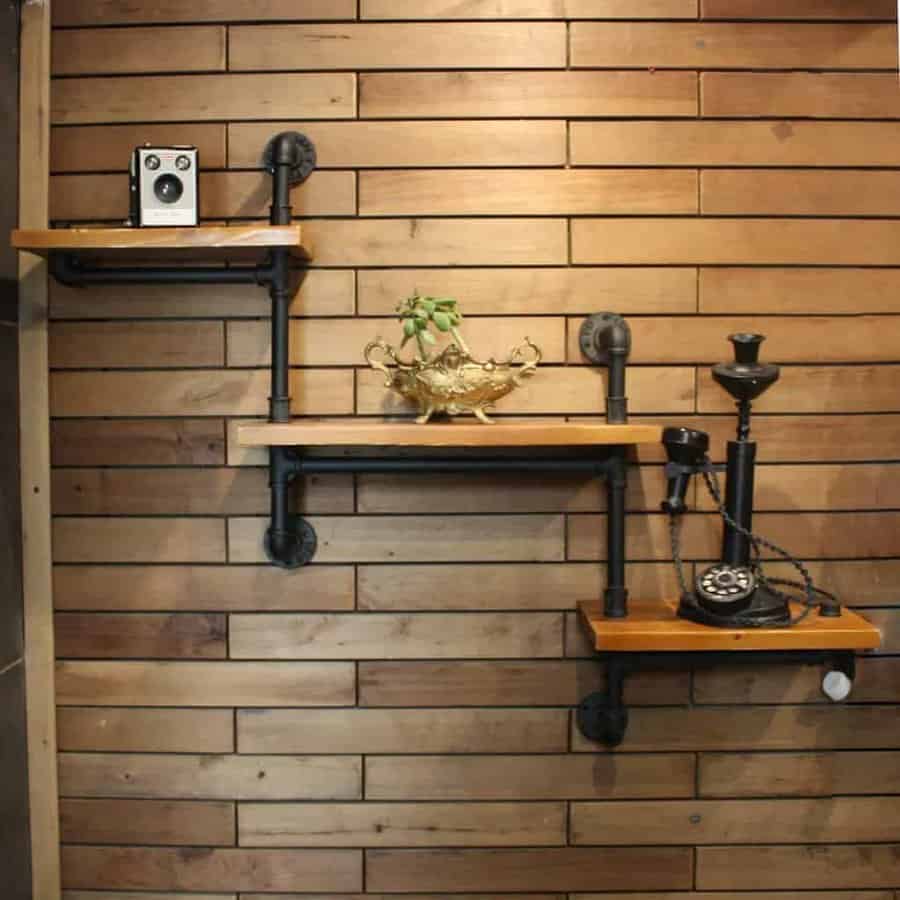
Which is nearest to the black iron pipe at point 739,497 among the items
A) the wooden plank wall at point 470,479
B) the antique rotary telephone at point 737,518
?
the antique rotary telephone at point 737,518

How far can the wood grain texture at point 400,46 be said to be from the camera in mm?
2006

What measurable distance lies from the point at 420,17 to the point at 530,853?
1.93 metres

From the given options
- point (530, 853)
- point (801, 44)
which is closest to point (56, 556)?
point (530, 853)

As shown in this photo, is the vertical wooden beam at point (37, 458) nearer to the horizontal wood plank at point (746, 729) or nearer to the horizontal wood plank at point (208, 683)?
the horizontal wood plank at point (208, 683)

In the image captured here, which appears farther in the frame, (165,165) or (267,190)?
(267,190)

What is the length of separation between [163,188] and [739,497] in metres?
1.38

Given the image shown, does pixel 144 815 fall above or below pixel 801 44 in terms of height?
below

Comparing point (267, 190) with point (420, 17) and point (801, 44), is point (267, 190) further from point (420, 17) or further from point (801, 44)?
point (801, 44)

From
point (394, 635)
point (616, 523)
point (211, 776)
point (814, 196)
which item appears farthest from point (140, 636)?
point (814, 196)

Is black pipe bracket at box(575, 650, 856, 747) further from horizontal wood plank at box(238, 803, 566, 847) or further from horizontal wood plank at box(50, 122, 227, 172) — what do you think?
horizontal wood plank at box(50, 122, 227, 172)

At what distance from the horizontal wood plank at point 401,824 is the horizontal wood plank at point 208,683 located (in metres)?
0.25

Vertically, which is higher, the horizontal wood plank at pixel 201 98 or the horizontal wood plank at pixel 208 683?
the horizontal wood plank at pixel 201 98

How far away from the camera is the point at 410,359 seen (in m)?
2.03

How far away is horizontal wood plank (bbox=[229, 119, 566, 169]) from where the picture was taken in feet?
6.60
